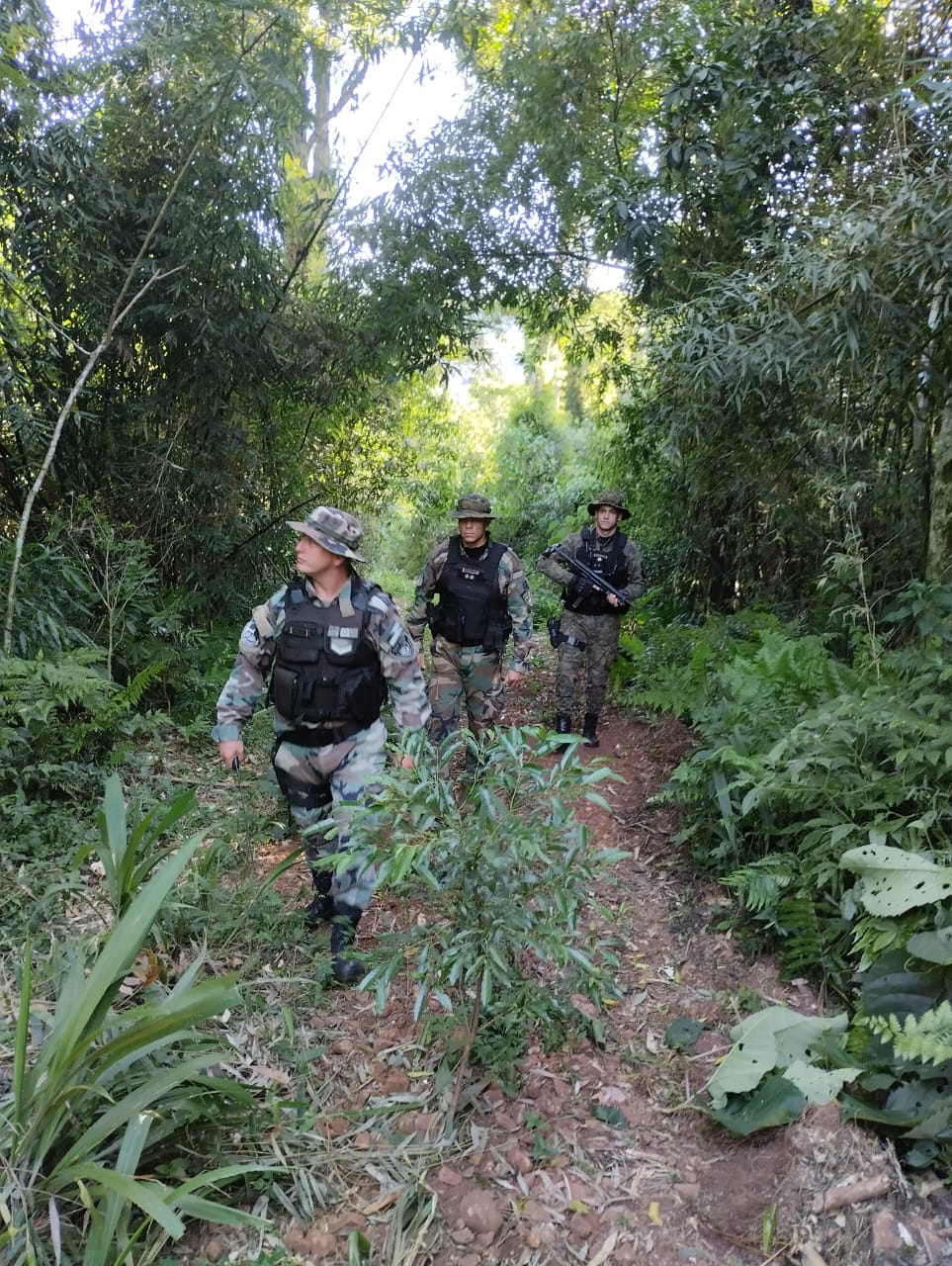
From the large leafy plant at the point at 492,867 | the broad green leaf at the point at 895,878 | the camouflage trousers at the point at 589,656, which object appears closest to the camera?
the large leafy plant at the point at 492,867

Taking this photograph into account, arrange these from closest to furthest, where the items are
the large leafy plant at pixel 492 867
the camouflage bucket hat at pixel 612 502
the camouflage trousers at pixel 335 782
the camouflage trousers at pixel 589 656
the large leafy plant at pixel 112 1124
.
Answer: the large leafy plant at pixel 112 1124 → the large leafy plant at pixel 492 867 → the camouflage trousers at pixel 335 782 → the camouflage bucket hat at pixel 612 502 → the camouflage trousers at pixel 589 656

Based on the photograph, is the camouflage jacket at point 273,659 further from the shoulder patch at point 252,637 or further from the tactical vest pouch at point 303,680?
the tactical vest pouch at point 303,680

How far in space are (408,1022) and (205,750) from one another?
2.77 m

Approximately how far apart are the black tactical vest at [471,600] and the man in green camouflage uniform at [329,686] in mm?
1427

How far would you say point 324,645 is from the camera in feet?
9.98

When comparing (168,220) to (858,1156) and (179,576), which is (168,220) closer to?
(179,576)

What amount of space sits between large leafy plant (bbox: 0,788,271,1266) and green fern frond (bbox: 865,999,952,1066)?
1.64m

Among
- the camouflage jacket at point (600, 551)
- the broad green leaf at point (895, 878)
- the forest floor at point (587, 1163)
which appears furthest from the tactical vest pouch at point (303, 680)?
the camouflage jacket at point (600, 551)

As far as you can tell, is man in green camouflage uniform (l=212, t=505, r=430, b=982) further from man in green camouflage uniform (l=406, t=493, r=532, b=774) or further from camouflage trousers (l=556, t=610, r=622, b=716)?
camouflage trousers (l=556, t=610, r=622, b=716)

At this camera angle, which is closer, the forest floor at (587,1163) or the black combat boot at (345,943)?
the forest floor at (587,1163)

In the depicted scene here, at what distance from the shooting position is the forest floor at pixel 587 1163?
193 centimetres

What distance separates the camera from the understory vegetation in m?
2.12

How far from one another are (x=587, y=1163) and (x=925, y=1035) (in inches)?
39.2

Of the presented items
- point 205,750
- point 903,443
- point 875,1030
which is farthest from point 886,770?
point 205,750
